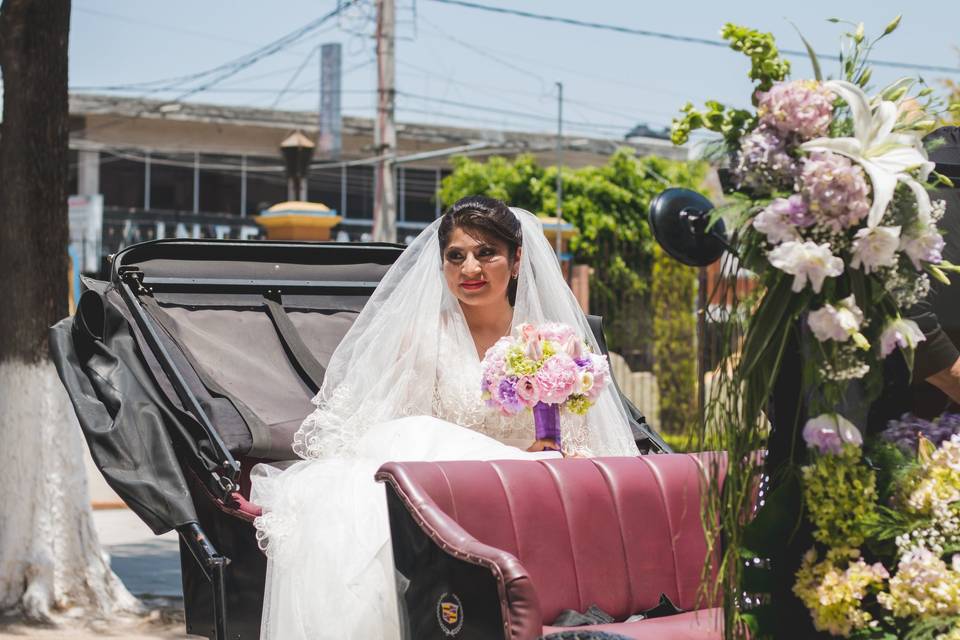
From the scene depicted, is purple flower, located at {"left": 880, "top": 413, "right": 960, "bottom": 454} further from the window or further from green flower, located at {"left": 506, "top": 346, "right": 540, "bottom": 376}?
the window

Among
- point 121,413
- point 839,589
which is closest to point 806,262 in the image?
point 839,589

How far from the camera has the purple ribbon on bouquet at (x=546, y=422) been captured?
14.1 feet

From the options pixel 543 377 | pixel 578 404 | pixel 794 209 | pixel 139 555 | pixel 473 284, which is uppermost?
pixel 794 209

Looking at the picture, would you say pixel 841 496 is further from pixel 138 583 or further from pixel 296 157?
pixel 296 157

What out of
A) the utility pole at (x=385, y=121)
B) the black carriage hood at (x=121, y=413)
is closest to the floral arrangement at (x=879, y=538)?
the black carriage hood at (x=121, y=413)

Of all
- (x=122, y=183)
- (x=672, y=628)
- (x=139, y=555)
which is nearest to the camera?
(x=672, y=628)

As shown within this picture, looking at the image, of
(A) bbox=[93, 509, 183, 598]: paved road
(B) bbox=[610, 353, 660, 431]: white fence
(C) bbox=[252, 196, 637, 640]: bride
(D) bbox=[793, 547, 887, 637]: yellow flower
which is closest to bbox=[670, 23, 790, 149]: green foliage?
(D) bbox=[793, 547, 887, 637]: yellow flower

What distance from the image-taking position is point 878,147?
Result: 2553 millimetres

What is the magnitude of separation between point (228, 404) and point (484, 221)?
114 centimetres

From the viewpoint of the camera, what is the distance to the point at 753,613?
8.75ft

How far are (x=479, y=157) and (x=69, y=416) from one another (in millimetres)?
20626

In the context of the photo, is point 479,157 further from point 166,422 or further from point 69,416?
point 166,422

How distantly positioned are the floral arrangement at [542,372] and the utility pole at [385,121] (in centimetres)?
1295

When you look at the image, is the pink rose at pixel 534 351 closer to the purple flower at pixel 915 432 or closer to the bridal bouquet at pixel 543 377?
the bridal bouquet at pixel 543 377
